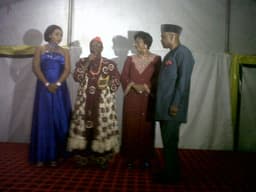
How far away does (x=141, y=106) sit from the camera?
3227 mm

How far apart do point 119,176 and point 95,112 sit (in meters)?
0.79

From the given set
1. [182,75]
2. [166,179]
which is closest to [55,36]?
[182,75]

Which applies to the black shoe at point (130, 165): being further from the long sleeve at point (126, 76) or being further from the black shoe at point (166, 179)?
the long sleeve at point (126, 76)

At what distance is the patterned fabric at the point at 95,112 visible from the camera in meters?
3.15

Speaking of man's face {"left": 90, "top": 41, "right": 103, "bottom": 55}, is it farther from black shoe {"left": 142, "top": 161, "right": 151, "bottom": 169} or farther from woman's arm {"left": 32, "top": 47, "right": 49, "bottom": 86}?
black shoe {"left": 142, "top": 161, "right": 151, "bottom": 169}

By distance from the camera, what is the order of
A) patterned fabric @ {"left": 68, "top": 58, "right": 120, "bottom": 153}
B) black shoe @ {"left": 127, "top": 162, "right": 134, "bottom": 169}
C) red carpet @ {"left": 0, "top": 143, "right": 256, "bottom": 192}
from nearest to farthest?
red carpet @ {"left": 0, "top": 143, "right": 256, "bottom": 192} → patterned fabric @ {"left": 68, "top": 58, "right": 120, "bottom": 153} → black shoe @ {"left": 127, "top": 162, "right": 134, "bottom": 169}

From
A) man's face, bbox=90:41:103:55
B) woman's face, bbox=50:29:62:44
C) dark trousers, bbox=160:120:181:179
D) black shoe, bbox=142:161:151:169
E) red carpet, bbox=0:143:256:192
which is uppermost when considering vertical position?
woman's face, bbox=50:29:62:44

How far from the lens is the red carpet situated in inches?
102

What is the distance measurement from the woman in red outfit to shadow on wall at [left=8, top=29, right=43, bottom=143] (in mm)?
2029

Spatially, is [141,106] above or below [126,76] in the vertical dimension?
below

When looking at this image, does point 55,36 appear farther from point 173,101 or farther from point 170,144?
point 170,144

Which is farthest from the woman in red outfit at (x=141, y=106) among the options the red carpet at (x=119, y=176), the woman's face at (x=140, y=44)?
the red carpet at (x=119, y=176)

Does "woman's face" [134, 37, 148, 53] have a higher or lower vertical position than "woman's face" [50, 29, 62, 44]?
lower

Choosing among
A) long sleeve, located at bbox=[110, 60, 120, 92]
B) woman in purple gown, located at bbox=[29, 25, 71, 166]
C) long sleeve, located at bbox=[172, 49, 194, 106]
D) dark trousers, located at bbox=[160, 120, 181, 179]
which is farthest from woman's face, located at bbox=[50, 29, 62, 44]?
dark trousers, located at bbox=[160, 120, 181, 179]
